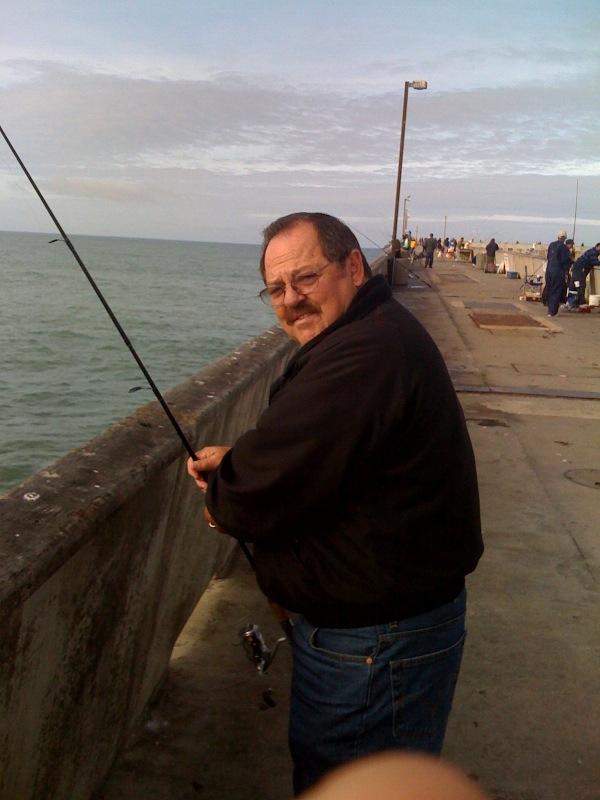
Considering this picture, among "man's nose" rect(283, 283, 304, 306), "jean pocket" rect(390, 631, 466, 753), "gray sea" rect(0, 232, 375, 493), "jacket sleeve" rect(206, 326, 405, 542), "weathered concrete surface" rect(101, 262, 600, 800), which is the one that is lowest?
"gray sea" rect(0, 232, 375, 493)

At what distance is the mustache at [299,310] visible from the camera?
2.22 metres

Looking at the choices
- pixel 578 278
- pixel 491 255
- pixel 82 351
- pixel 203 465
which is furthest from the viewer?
pixel 491 255

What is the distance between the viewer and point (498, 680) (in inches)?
146

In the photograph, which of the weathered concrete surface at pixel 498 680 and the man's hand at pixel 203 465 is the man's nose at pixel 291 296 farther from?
the weathered concrete surface at pixel 498 680

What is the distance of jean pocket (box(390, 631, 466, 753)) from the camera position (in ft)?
6.82

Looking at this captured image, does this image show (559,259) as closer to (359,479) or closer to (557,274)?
(557,274)

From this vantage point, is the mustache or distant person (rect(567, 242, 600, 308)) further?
distant person (rect(567, 242, 600, 308))

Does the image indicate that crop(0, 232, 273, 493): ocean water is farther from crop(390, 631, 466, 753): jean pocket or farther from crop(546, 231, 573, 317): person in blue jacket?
crop(546, 231, 573, 317): person in blue jacket

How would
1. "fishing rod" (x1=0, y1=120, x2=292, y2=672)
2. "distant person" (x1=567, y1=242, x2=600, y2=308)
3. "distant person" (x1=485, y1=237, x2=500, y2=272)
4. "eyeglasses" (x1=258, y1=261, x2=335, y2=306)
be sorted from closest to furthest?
"eyeglasses" (x1=258, y1=261, x2=335, y2=306), "fishing rod" (x1=0, y1=120, x2=292, y2=672), "distant person" (x1=567, y1=242, x2=600, y2=308), "distant person" (x1=485, y1=237, x2=500, y2=272)

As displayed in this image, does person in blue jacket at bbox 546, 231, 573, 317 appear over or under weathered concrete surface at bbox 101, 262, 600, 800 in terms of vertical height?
over

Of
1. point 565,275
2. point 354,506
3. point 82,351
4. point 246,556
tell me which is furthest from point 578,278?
point 354,506

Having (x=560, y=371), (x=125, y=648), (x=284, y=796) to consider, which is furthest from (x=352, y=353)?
(x=560, y=371)

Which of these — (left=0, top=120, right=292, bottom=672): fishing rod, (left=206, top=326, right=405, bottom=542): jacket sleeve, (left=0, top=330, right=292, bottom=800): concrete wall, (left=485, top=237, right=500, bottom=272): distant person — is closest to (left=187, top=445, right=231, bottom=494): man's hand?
(left=0, top=120, right=292, bottom=672): fishing rod

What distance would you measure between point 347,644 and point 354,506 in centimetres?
39
